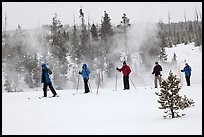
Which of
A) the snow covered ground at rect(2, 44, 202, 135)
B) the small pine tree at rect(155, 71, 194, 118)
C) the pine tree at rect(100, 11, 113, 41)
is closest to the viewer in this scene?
the snow covered ground at rect(2, 44, 202, 135)

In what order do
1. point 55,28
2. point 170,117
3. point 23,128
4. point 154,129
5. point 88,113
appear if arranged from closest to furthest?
point 154,129
point 23,128
point 170,117
point 88,113
point 55,28

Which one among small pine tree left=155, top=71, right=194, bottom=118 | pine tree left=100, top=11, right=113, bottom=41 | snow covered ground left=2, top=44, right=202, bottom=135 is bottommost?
snow covered ground left=2, top=44, right=202, bottom=135

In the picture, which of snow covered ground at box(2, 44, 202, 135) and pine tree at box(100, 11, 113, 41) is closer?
snow covered ground at box(2, 44, 202, 135)

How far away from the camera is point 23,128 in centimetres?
605

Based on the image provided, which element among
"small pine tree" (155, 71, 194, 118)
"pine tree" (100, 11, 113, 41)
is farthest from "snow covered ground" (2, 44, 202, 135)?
"pine tree" (100, 11, 113, 41)

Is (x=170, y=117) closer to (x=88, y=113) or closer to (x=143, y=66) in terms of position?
(x=88, y=113)

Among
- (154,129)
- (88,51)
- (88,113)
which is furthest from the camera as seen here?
(88,51)

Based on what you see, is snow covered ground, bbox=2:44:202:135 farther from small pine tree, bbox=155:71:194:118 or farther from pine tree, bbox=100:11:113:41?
pine tree, bbox=100:11:113:41

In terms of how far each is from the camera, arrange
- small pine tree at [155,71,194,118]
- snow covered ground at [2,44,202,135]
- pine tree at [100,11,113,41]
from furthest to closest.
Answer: pine tree at [100,11,113,41]
small pine tree at [155,71,194,118]
snow covered ground at [2,44,202,135]

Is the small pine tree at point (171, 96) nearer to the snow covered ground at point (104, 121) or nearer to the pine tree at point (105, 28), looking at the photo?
the snow covered ground at point (104, 121)

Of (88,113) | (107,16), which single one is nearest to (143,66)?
(107,16)

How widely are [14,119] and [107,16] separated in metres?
39.5

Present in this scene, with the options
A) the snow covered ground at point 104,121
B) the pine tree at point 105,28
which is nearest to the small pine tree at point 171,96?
the snow covered ground at point 104,121

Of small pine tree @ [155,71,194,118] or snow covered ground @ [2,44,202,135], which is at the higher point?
small pine tree @ [155,71,194,118]
